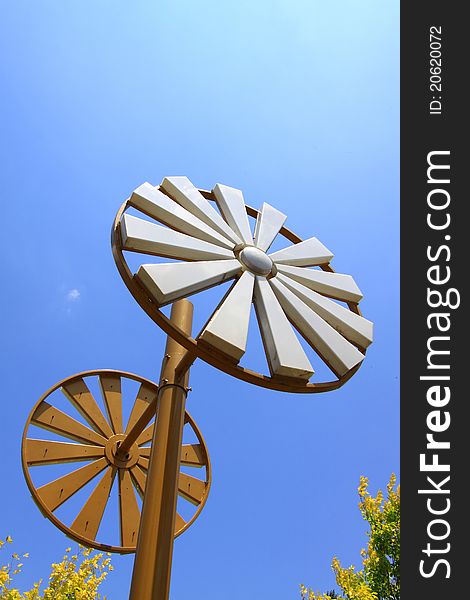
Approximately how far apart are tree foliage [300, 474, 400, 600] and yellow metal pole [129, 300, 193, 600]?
7154mm

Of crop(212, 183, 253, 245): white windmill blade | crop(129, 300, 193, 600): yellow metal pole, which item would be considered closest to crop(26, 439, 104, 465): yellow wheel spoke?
crop(129, 300, 193, 600): yellow metal pole

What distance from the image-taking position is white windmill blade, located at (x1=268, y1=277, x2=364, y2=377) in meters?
4.82

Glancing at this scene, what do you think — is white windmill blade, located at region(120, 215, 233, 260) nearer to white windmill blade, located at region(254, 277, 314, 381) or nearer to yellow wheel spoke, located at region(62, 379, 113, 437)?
white windmill blade, located at region(254, 277, 314, 381)

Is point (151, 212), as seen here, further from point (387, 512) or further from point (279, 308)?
point (387, 512)

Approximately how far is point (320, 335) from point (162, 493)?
2.05 m

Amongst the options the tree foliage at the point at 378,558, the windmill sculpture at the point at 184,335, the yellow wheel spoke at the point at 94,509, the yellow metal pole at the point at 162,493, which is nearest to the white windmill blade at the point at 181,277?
the windmill sculpture at the point at 184,335

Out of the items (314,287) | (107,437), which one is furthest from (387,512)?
(314,287)

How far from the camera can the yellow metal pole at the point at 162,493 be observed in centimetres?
407

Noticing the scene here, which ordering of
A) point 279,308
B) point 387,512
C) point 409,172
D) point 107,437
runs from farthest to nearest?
point 387,512, point 107,437, point 409,172, point 279,308

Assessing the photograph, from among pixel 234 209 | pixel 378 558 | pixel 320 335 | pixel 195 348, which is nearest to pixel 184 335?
pixel 195 348

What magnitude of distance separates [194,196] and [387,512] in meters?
8.22

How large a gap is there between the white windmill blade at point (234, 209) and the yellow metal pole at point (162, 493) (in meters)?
1.51

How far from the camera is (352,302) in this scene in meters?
5.98

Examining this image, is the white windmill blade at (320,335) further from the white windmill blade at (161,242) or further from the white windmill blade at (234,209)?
the white windmill blade at (234,209)
